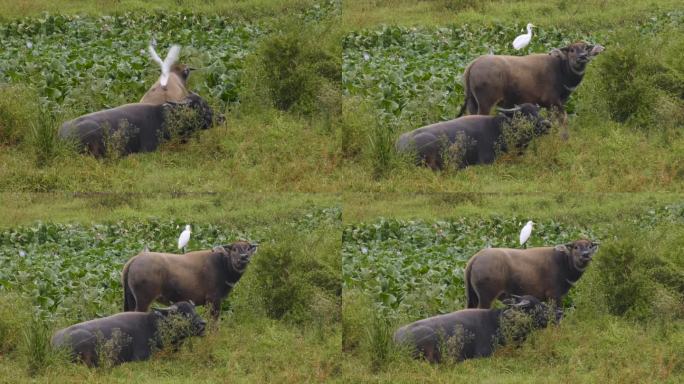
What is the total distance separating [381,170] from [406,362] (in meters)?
2.12

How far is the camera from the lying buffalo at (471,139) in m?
16.3

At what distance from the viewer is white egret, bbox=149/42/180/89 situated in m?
17.1

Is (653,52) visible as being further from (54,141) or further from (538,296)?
(54,141)

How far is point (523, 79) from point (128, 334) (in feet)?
16.6

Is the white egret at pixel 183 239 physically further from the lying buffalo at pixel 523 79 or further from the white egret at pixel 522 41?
the white egret at pixel 522 41

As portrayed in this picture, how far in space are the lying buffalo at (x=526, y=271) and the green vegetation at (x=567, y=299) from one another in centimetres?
12

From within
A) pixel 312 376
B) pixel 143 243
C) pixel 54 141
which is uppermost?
pixel 54 141

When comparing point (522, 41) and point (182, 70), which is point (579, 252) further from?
point (182, 70)

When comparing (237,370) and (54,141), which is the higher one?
(54,141)

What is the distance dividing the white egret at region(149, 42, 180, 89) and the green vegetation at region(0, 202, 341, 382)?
1629 mm

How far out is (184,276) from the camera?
16.2 metres

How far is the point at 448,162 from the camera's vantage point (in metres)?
16.3

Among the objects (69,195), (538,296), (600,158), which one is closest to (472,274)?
(538,296)

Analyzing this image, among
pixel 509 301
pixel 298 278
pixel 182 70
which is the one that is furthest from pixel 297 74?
pixel 509 301
